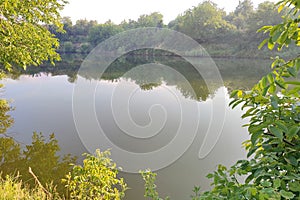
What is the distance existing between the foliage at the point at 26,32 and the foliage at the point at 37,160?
92.8 inches

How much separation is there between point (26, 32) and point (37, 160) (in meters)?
3.16

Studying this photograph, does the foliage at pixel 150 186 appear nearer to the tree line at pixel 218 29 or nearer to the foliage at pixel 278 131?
the foliage at pixel 278 131

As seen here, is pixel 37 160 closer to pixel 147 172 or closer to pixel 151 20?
pixel 147 172

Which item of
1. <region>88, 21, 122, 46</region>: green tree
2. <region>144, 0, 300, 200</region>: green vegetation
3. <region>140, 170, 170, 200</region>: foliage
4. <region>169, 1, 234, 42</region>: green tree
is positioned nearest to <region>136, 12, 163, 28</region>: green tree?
<region>88, 21, 122, 46</region>: green tree

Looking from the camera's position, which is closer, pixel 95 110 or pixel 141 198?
pixel 141 198

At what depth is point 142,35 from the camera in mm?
32250

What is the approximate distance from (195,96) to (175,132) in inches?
224

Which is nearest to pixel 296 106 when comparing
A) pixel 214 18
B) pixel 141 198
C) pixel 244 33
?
pixel 141 198

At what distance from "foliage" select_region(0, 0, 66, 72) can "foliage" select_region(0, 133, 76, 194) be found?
236 cm

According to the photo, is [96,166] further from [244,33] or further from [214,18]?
[214,18]

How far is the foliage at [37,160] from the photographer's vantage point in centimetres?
530

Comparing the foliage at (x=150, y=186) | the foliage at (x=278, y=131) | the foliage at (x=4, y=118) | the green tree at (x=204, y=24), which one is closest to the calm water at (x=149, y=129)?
the foliage at (x=4, y=118)

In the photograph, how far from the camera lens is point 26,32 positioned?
5438 mm

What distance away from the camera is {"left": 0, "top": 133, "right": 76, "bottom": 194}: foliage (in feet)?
17.4
